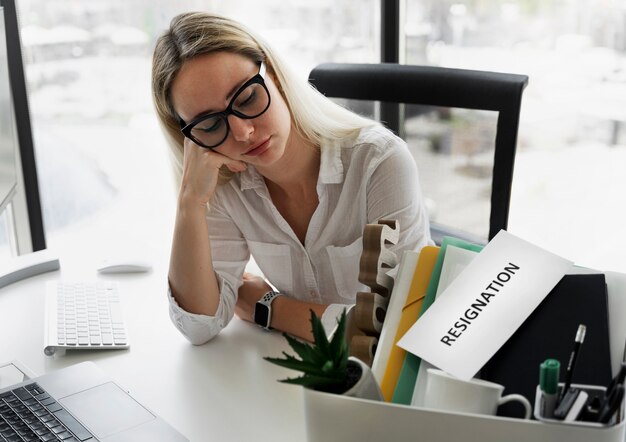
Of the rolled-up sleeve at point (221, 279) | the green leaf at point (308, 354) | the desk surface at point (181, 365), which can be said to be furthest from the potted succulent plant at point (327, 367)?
the rolled-up sleeve at point (221, 279)

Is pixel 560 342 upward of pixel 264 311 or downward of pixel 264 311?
upward

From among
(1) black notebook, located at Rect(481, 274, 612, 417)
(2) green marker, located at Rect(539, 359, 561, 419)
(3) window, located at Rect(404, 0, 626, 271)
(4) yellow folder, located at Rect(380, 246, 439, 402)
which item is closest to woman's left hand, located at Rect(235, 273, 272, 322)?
(4) yellow folder, located at Rect(380, 246, 439, 402)

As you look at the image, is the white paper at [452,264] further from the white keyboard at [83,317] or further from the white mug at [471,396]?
the white keyboard at [83,317]

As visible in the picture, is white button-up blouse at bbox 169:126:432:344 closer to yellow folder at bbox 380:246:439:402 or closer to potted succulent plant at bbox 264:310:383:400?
yellow folder at bbox 380:246:439:402

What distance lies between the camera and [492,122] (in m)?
1.44

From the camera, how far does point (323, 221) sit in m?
1.48

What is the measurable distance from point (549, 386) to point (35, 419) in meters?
0.69

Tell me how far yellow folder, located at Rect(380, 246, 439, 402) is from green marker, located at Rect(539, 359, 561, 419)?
0.19 meters

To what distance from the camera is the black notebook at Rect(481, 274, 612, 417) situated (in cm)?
75

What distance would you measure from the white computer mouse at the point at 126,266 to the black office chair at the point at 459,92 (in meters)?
0.56

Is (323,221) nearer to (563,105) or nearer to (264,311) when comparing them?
(264,311)

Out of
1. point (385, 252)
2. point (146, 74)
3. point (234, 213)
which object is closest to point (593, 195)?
point (234, 213)

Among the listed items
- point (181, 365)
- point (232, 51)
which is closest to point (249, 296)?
point (181, 365)

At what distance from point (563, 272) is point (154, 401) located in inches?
24.0
